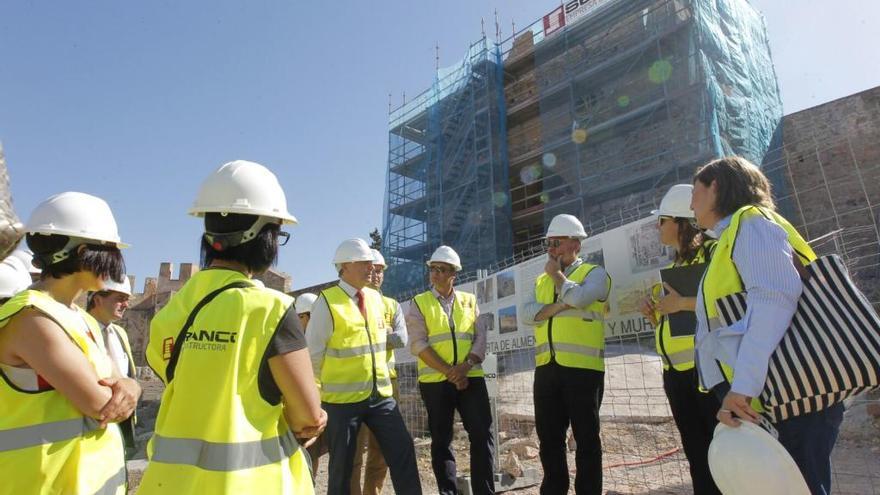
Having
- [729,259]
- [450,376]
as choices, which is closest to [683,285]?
[729,259]

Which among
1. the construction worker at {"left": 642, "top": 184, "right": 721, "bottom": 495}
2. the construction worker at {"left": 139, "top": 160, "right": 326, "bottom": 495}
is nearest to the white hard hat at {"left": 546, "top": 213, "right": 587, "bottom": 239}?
the construction worker at {"left": 642, "top": 184, "right": 721, "bottom": 495}

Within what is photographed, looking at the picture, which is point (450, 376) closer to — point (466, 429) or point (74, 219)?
point (466, 429)

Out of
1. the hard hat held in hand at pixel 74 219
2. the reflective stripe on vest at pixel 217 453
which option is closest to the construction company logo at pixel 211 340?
the reflective stripe on vest at pixel 217 453

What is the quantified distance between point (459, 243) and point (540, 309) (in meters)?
16.0

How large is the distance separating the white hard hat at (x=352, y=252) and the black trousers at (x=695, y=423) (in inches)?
81.7

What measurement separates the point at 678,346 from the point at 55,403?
2.71m

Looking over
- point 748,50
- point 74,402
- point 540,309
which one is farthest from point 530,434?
point 748,50

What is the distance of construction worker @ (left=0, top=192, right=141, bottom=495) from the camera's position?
154 cm

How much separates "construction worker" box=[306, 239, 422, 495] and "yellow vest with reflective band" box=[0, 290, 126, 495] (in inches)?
62.4

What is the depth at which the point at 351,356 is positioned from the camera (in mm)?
3326

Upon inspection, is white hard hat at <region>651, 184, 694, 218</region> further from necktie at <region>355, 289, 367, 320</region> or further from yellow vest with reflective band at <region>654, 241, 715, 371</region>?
necktie at <region>355, 289, 367, 320</region>

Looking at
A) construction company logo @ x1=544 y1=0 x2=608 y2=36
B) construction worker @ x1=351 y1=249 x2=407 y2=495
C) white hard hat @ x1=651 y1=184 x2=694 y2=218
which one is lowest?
construction worker @ x1=351 y1=249 x2=407 y2=495

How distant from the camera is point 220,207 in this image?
5.26 ft

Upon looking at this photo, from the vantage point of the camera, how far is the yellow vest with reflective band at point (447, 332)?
3.97 meters
